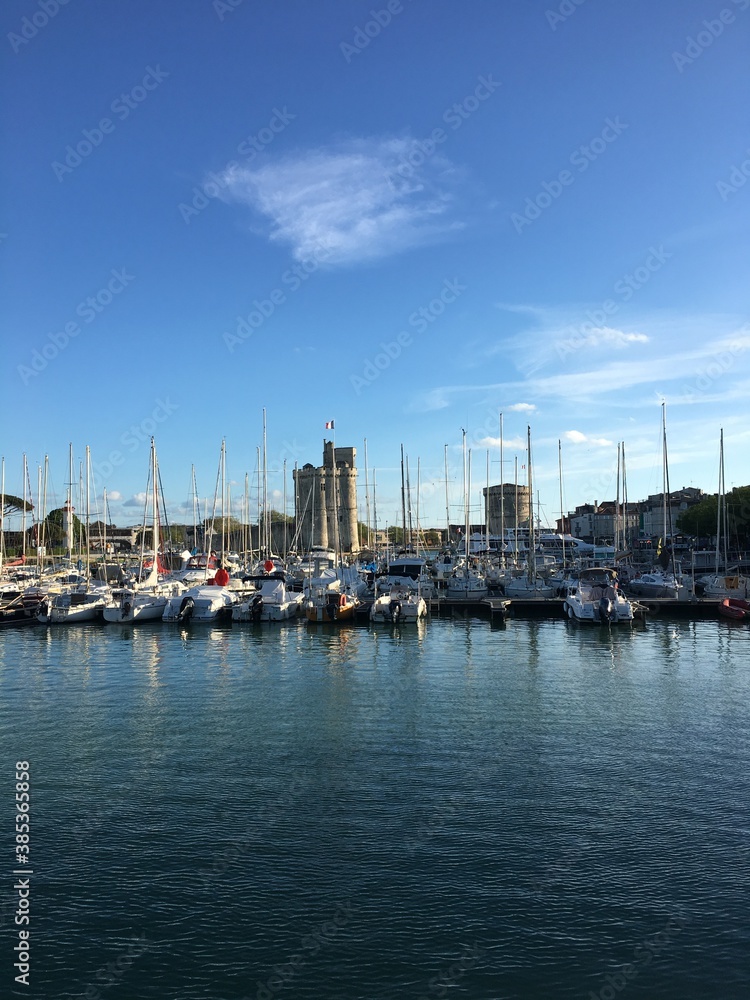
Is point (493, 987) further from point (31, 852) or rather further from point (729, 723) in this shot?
point (729, 723)

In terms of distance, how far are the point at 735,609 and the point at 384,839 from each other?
41.6m

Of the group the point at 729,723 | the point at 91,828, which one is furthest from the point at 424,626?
the point at 91,828

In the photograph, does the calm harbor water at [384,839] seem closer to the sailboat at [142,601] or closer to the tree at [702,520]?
the sailboat at [142,601]

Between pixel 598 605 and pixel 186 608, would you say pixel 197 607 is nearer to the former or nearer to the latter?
pixel 186 608

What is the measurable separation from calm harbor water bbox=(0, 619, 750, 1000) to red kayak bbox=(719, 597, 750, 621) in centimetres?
2127

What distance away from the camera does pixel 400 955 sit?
11281 mm

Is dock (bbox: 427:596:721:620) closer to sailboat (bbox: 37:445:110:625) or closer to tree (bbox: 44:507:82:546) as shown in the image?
sailboat (bbox: 37:445:110:625)

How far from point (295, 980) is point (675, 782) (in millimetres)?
10689

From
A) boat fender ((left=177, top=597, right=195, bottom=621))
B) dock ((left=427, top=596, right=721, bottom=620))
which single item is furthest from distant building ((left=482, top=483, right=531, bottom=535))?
boat fender ((left=177, top=597, right=195, bottom=621))

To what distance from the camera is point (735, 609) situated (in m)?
50.0

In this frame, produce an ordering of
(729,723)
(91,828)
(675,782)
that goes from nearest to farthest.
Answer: (91,828) → (675,782) → (729,723)

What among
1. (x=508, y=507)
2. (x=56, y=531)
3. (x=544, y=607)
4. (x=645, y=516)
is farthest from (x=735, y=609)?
(x=645, y=516)

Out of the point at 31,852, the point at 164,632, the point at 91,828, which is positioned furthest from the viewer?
the point at 164,632

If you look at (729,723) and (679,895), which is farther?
(729,723)
